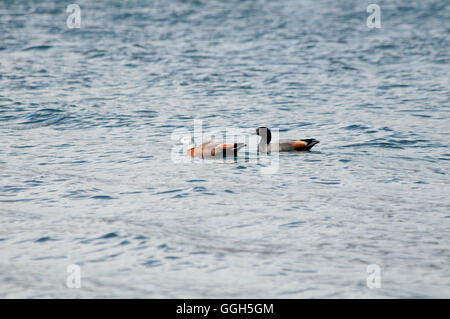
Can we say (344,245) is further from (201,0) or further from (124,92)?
(201,0)

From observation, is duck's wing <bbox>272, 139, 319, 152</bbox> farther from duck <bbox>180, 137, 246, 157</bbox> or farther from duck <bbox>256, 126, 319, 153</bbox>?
duck <bbox>180, 137, 246, 157</bbox>

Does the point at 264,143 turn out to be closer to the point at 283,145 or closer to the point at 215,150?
the point at 283,145

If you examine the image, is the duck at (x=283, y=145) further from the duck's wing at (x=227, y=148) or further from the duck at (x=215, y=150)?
the duck's wing at (x=227, y=148)

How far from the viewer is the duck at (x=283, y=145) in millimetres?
14164

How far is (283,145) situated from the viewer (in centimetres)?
1417

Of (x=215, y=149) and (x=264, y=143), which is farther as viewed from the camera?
(x=264, y=143)

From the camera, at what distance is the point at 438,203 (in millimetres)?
10727

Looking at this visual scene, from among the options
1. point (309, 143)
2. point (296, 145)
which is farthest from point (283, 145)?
point (309, 143)

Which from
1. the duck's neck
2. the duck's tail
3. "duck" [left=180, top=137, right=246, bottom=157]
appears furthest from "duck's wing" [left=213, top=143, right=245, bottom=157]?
the duck's tail

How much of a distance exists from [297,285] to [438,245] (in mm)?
2377

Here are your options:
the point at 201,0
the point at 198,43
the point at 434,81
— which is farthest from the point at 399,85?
the point at 201,0

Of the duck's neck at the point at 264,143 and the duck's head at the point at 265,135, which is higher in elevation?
the duck's head at the point at 265,135

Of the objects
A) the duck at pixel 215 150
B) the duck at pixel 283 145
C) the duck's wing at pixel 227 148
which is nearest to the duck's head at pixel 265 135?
the duck at pixel 283 145

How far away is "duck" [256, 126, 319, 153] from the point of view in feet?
46.5
